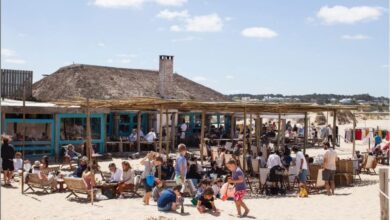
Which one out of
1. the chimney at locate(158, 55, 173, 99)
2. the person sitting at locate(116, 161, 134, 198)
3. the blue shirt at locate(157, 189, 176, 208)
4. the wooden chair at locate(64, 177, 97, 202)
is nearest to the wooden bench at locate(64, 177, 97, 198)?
the wooden chair at locate(64, 177, 97, 202)

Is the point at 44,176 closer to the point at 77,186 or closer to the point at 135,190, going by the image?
the point at 77,186

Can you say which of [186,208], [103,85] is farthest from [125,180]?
[103,85]

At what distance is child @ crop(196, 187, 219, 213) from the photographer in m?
9.93

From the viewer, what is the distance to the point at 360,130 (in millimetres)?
31391

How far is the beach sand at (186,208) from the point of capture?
9586 millimetres

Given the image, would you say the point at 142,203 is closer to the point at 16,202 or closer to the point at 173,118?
the point at 16,202

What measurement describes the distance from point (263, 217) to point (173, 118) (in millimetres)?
12566

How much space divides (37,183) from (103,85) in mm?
13601

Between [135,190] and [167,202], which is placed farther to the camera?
[135,190]

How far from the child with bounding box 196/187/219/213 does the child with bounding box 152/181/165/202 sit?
1.03 metres

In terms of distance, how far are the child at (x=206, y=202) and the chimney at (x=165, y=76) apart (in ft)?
56.3

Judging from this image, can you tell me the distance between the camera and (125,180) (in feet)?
38.1

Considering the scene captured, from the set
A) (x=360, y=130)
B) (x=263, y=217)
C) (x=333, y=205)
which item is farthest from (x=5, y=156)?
(x=360, y=130)

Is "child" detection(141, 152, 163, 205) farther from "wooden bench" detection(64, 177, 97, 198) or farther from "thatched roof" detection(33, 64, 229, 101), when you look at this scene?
"thatched roof" detection(33, 64, 229, 101)
